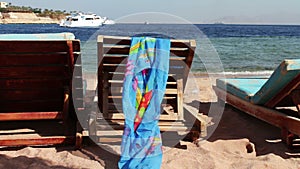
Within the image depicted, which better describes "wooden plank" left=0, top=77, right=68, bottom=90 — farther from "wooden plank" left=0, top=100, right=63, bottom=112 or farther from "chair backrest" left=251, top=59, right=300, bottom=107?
"chair backrest" left=251, top=59, right=300, bottom=107

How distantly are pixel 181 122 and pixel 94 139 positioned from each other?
112 cm

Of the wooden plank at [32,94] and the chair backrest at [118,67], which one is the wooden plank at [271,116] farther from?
the wooden plank at [32,94]

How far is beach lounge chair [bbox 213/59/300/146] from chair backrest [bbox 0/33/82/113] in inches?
88.3

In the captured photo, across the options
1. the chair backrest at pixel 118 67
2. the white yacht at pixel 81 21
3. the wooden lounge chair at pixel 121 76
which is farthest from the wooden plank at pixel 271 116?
the white yacht at pixel 81 21

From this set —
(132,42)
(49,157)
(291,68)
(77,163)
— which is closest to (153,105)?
(132,42)

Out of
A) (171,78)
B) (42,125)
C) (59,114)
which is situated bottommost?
(42,125)

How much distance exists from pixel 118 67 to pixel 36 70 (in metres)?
0.98

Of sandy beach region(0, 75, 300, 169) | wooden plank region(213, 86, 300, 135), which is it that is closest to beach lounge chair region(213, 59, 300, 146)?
wooden plank region(213, 86, 300, 135)

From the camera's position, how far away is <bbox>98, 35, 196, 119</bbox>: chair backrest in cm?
404

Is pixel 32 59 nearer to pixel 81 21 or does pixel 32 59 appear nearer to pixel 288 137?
pixel 288 137

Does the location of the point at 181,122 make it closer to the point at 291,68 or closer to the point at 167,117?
the point at 167,117

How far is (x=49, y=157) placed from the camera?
12.5ft

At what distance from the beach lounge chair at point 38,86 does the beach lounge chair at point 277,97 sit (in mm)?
2238

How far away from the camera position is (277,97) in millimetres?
4430
